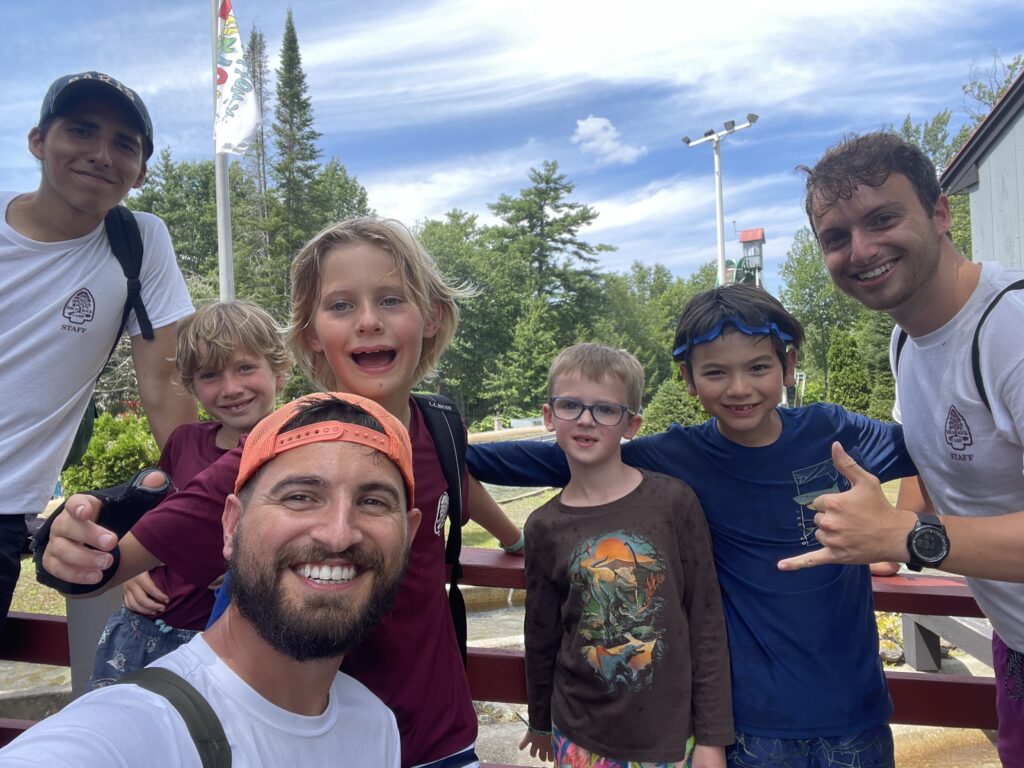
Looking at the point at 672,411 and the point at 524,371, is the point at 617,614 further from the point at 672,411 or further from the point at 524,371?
the point at 524,371

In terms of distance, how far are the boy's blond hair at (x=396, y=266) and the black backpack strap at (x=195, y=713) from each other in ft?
3.19

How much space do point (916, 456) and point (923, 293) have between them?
1.75ft

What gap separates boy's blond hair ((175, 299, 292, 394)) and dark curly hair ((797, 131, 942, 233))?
198 cm

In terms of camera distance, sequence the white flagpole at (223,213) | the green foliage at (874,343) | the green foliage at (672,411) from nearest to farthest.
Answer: the white flagpole at (223,213) → the green foliage at (672,411) → the green foliage at (874,343)

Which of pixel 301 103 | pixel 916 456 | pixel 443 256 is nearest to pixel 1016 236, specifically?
pixel 916 456

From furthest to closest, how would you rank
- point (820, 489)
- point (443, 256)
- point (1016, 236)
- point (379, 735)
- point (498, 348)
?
point (443, 256) → point (498, 348) → point (1016, 236) → point (820, 489) → point (379, 735)

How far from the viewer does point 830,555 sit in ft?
5.93

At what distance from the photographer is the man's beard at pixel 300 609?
1448 mm

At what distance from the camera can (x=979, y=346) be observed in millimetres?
2061

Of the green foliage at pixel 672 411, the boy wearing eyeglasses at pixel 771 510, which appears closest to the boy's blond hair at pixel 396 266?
the boy wearing eyeglasses at pixel 771 510

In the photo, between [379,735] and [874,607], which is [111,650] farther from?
[874,607]

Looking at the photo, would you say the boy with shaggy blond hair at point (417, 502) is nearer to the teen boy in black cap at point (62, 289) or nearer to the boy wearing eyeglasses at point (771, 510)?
the boy wearing eyeglasses at point (771, 510)

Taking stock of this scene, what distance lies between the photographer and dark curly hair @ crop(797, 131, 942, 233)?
2.25 meters

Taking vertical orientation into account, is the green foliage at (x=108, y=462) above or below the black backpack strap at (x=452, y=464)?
below
